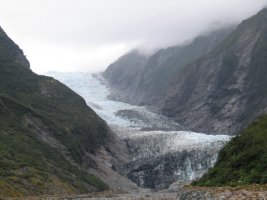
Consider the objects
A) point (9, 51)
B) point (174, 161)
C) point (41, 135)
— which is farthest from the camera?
point (9, 51)

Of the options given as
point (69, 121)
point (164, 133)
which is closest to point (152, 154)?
point (164, 133)

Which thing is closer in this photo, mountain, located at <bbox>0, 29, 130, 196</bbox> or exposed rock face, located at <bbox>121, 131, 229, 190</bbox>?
mountain, located at <bbox>0, 29, 130, 196</bbox>

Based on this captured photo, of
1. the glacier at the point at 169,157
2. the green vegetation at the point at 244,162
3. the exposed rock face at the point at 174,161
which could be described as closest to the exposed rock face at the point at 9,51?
the glacier at the point at 169,157

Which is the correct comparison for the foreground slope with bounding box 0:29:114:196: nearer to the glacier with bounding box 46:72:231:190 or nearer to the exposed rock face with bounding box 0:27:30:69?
the exposed rock face with bounding box 0:27:30:69

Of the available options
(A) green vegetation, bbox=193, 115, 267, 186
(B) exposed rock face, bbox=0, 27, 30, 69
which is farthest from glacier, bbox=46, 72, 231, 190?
(A) green vegetation, bbox=193, 115, 267, 186

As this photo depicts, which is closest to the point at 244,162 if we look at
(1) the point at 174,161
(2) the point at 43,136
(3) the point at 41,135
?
(3) the point at 41,135

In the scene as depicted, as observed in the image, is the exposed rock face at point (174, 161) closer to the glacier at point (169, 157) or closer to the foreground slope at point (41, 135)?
the glacier at point (169, 157)

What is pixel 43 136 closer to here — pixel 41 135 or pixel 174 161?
pixel 41 135
